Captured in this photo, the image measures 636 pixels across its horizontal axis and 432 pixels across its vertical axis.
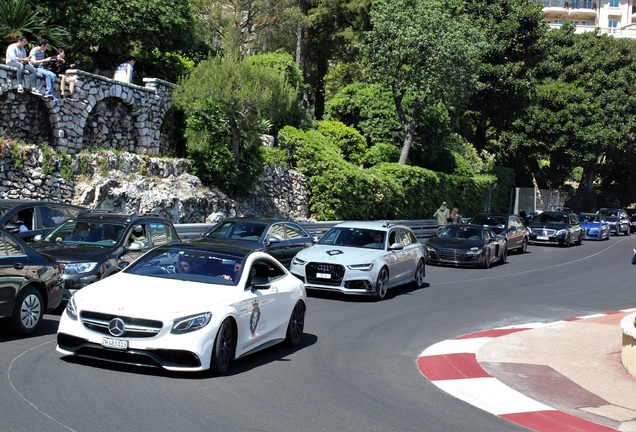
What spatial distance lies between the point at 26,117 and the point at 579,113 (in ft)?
137

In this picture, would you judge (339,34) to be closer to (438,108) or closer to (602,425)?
(438,108)

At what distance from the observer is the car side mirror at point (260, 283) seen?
31.9 feet

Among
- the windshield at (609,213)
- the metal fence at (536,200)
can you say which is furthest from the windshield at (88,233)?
the windshield at (609,213)

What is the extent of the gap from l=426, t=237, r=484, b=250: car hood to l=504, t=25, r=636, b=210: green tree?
28.0 meters

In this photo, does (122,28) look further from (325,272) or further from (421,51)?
(421,51)

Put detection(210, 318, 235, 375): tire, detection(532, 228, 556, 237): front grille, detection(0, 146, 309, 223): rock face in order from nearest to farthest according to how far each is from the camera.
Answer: detection(210, 318, 235, 375): tire
detection(0, 146, 309, 223): rock face
detection(532, 228, 556, 237): front grille

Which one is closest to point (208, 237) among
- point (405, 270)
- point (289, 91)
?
point (405, 270)

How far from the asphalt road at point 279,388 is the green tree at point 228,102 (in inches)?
489

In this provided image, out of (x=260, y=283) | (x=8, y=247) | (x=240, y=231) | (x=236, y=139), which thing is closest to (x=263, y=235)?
(x=240, y=231)

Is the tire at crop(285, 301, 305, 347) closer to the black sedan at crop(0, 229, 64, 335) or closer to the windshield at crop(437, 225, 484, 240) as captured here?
the black sedan at crop(0, 229, 64, 335)

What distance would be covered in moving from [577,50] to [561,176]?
9.88m

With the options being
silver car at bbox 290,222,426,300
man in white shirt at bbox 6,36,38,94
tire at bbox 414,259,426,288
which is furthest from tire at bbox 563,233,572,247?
man in white shirt at bbox 6,36,38,94

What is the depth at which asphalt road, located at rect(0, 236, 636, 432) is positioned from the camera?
7074 mm

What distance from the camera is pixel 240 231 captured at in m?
18.1
